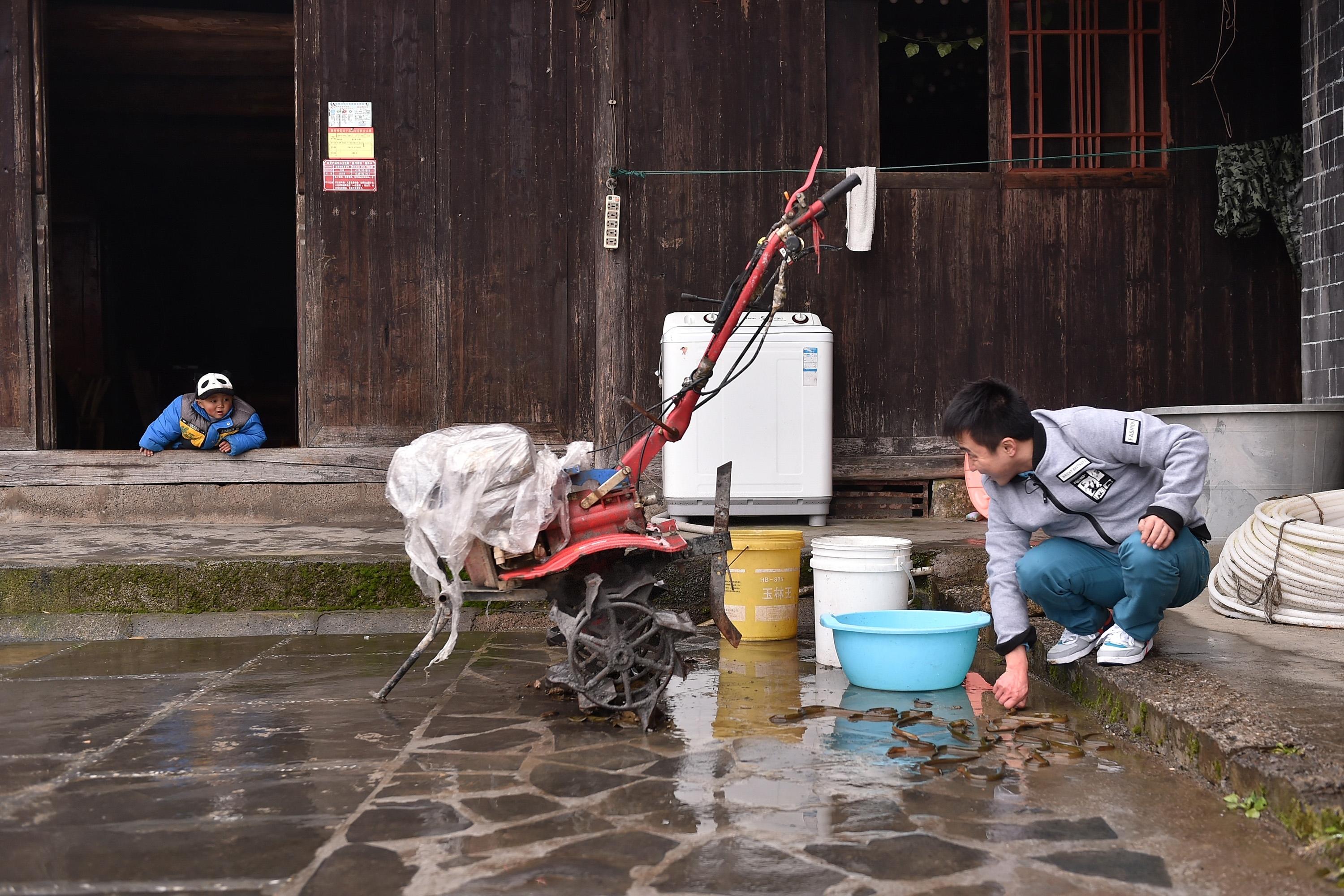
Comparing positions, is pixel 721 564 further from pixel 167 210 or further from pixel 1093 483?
pixel 167 210

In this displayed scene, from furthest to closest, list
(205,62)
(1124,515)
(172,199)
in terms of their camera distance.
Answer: (172,199)
(205,62)
(1124,515)

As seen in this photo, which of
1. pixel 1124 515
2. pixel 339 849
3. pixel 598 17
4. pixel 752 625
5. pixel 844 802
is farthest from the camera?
pixel 598 17

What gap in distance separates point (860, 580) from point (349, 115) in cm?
499

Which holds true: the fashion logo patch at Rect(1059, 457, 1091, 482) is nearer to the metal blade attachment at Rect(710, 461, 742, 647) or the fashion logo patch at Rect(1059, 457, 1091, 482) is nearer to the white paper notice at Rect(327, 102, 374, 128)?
the metal blade attachment at Rect(710, 461, 742, 647)

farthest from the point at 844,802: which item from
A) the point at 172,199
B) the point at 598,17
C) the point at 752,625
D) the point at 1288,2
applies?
the point at 172,199

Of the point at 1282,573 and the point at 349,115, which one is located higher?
the point at 349,115

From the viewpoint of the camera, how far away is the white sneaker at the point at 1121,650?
397 centimetres

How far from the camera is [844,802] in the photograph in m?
3.05

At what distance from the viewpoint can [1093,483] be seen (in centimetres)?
390

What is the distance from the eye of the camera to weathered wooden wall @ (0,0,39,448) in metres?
7.67

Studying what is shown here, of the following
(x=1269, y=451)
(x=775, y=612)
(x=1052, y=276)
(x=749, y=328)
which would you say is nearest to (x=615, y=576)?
(x=775, y=612)

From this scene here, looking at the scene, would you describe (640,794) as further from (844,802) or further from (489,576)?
(489,576)

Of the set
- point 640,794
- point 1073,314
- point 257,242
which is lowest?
point 640,794

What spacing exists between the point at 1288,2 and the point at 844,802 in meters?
7.46
